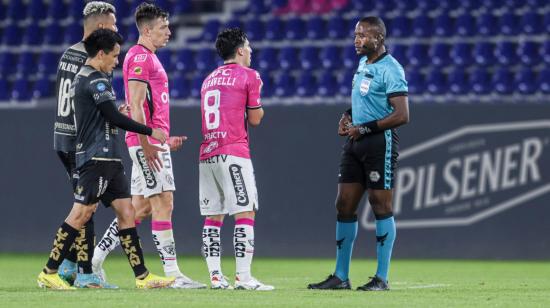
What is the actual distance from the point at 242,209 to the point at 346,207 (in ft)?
2.80

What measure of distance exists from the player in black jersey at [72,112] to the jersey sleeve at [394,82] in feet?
7.30

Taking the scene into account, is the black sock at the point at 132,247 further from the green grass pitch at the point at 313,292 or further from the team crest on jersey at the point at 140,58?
the team crest on jersey at the point at 140,58

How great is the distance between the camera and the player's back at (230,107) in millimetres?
9125

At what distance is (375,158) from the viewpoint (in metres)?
9.15

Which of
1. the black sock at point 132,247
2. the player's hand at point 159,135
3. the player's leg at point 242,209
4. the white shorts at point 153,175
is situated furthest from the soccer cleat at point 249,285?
the player's hand at point 159,135

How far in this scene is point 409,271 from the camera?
12484mm

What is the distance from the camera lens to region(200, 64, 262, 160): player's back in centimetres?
912

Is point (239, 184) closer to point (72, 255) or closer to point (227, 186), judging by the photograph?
point (227, 186)

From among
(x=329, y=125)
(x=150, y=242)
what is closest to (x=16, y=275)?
(x=150, y=242)

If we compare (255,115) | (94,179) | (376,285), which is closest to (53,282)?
(94,179)

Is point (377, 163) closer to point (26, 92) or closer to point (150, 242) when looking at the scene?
point (150, 242)

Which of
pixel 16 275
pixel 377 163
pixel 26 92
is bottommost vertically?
pixel 16 275

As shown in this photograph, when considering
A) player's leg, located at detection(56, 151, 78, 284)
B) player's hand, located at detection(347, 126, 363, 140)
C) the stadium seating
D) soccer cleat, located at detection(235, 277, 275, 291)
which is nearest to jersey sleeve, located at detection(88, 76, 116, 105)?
player's leg, located at detection(56, 151, 78, 284)

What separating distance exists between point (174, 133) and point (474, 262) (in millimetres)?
4174
